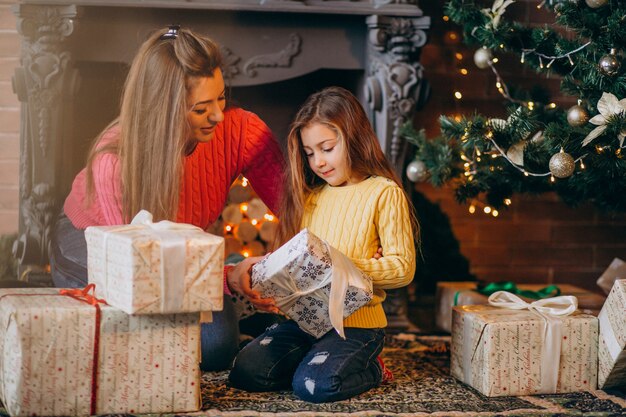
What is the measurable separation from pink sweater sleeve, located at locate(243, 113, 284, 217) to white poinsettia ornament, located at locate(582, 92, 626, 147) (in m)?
0.81

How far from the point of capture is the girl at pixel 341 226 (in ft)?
6.36

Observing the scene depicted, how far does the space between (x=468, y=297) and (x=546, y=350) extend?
655 millimetres

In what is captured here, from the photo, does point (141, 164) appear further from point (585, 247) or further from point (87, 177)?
point (585, 247)

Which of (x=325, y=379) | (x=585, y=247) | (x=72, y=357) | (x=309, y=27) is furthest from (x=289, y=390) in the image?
(x=585, y=247)

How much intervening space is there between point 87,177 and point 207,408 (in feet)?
2.45

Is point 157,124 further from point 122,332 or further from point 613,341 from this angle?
point 613,341

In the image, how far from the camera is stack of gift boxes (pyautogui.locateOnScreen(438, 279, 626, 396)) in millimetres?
1947

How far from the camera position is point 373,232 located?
2.02m

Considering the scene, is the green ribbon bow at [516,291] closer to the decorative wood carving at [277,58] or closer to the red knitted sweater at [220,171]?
the red knitted sweater at [220,171]

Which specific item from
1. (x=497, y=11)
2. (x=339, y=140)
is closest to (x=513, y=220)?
(x=497, y=11)

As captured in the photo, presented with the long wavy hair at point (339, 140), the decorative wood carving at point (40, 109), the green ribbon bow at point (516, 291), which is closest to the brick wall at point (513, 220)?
the green ribbon bow at point (516, 291)

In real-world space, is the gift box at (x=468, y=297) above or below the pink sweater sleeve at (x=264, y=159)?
below

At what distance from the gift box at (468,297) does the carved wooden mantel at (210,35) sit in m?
0.44

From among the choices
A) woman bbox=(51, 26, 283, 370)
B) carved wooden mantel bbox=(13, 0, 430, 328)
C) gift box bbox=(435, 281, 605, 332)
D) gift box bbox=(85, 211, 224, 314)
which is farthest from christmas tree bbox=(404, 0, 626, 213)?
gift box bbox=(85, 211, 224, 314)
